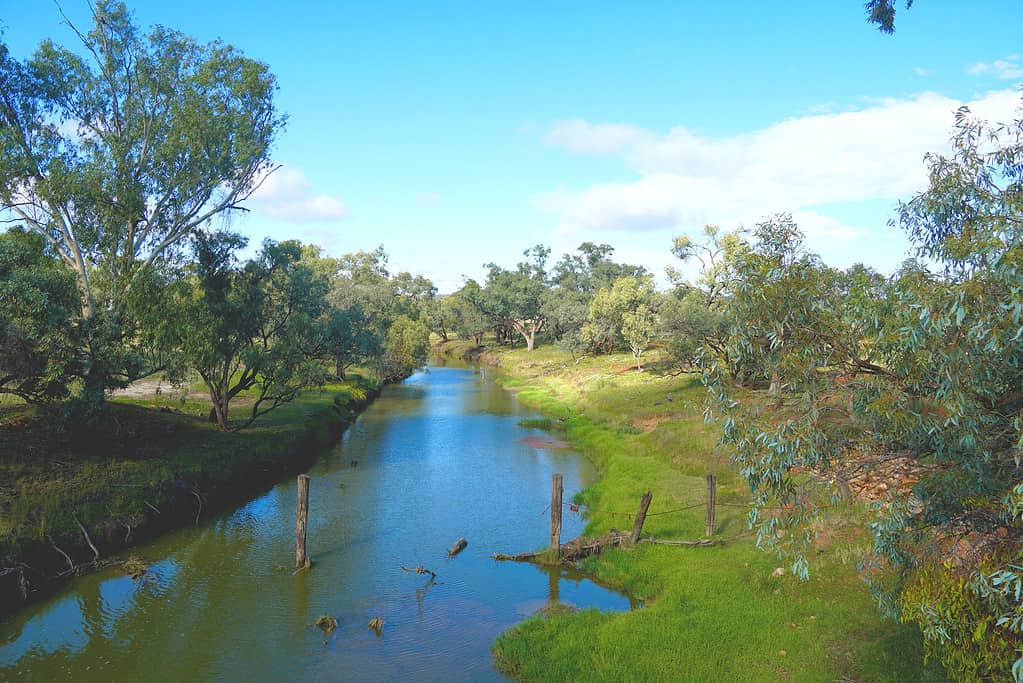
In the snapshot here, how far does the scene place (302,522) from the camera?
75.0ft

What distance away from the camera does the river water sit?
1702cm

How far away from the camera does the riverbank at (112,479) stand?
21016 mm

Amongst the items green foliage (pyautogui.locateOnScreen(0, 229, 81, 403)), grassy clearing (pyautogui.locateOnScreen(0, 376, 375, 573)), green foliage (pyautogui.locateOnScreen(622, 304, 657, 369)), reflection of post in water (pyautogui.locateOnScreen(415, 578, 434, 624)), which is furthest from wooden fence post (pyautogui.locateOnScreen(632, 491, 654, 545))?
green foliage (pyautogui.locateOnScreen(622, 304, 657, 369))

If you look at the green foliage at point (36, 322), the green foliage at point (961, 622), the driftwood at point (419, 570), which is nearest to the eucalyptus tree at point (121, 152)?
the green foliage at point (36, 322)

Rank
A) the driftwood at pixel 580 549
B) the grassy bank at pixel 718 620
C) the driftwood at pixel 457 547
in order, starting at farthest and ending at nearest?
the driftwood at pixel 457 547
the driftwood at pixel 580 549
the grassy bank at pixel 718 620

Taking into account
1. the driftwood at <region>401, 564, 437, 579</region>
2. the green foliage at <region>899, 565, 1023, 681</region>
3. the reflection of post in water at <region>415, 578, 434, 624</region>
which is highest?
the green foliage at <region>899, 565, 1023, 681</region>

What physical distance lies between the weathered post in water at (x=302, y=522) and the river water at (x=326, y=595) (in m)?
0.55

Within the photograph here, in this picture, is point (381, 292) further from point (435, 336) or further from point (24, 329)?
point (435, 336)

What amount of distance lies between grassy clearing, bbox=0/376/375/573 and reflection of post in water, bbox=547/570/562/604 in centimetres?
1561

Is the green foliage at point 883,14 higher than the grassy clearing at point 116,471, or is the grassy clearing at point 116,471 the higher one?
the green foliage at point 883,14

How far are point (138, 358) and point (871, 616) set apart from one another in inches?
1041

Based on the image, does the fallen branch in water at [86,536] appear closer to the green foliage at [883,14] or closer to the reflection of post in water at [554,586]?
the reflection of post in water at [554,586]

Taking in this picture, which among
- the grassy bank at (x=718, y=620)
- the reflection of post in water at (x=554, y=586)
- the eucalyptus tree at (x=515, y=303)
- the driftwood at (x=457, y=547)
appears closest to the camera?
the grassy bank at (x=718, y=620)

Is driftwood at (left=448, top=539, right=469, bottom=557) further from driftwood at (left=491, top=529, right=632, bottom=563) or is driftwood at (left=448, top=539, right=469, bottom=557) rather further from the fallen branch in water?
the fallen branch in water
